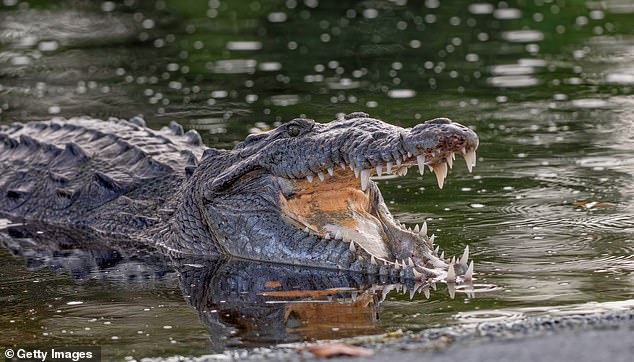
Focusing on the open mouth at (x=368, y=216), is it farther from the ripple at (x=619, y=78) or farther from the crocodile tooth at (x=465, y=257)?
the ripple at (x=619, y=78)

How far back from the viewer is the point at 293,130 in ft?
27.2

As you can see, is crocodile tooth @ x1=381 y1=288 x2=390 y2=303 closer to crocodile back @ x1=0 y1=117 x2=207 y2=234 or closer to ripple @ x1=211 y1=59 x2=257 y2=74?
crocodile back @ x1=0 y1=117 x2=207 y2=234

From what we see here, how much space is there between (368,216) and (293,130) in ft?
2.45

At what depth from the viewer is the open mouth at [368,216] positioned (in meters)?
7.53

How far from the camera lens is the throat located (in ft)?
26.4

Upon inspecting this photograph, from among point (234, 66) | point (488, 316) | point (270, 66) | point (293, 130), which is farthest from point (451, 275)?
point (234, 66)

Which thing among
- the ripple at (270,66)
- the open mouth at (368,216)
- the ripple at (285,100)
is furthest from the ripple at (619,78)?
the open mouth at (368,216)

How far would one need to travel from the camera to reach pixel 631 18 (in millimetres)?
19141

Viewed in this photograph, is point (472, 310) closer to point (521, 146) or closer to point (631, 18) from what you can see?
point (521, 146)

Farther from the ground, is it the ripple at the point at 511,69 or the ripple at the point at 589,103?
the ripple at the point at 589,103

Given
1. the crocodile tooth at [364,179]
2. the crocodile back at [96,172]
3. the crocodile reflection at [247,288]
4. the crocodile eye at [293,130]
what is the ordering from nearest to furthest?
the crocodile reflection at [247,288], the crocodile tooth at [364,179], the crocodile eye at [293,130], the crocodile back at [96,172]

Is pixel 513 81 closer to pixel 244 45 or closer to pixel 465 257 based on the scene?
pixel 244 45

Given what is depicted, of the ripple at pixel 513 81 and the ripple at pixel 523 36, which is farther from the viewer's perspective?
the ripple at pixel 523 36

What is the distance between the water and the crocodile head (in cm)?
45
